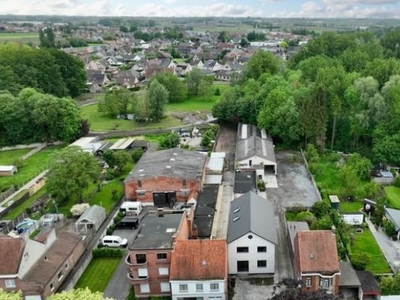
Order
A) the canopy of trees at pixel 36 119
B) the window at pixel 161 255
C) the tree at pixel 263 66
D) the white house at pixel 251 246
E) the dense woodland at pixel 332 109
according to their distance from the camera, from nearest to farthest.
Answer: the window at pixel 161 255
the white house at pixel 251 246
the dense woodland at pixel 332 109
the canopy of trees at pixel 36 119
the tree at pixel 263 66

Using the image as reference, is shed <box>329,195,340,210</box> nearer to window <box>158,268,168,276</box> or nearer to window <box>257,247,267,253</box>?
window <box>257,247,267,253</box>

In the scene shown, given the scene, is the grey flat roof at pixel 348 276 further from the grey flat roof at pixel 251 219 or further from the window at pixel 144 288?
the window at pixel 144 288

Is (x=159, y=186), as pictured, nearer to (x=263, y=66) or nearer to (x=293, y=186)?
(x=293, y=186)

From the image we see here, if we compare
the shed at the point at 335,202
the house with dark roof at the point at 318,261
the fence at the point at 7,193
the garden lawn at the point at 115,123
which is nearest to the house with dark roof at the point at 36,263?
the fence at the point at 7,193

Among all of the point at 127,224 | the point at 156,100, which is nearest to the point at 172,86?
the point at 156,100

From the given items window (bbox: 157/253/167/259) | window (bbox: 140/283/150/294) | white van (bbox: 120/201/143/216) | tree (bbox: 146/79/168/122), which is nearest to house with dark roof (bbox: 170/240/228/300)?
window (bbox: 157/253/167/259)

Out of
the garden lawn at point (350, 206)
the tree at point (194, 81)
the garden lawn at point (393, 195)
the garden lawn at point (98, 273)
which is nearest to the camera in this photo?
the garden lawn at point (98, 273)

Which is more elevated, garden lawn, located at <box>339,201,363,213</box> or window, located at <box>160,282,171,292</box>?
window, located at <box>160,282,171,292</box>
